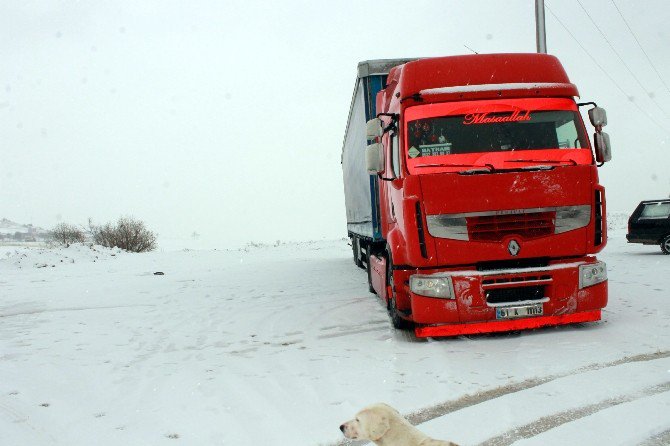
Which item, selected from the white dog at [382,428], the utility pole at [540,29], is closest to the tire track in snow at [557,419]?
the white dog at [382,428]

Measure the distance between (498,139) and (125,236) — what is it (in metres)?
29.4

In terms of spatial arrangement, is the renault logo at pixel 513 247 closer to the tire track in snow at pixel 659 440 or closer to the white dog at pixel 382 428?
the tire track in snow at pixel 659 440

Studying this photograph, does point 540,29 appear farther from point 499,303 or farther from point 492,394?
point 492,394

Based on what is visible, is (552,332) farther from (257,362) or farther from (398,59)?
(398,59)

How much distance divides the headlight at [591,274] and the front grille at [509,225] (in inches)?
24.4

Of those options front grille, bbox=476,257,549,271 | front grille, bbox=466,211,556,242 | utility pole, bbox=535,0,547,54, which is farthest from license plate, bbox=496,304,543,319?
utility pole, bbox=535,0,547,54

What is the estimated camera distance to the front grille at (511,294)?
6.27 m

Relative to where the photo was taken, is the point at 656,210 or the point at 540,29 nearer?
the point at 540,29

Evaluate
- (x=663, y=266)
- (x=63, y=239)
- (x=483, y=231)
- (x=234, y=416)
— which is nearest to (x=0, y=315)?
(x=234, y=416)

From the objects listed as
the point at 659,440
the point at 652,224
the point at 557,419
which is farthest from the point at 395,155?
the point at 652,224

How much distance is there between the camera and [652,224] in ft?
53.7

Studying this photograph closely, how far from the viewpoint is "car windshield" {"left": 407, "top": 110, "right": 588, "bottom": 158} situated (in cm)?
639

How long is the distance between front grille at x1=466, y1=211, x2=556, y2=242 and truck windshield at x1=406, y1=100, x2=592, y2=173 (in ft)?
1.92

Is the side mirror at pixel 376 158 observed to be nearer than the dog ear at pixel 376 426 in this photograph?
No
